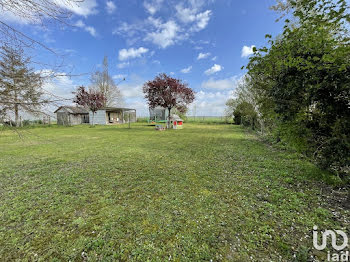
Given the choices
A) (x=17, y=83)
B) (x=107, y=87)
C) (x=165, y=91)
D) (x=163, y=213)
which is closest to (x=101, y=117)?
(x=107, y=87)

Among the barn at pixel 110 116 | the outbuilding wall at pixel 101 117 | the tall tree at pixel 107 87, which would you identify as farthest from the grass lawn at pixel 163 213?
the tall tree at pixel 107 87

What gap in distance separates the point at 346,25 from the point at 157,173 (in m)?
4.66

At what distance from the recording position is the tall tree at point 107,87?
2422 centimetres

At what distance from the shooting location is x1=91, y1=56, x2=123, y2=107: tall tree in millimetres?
24219

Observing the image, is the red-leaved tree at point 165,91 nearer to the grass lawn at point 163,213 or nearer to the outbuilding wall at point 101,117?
the grass lawn at point 163,213

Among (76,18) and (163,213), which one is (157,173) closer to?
(163,213)

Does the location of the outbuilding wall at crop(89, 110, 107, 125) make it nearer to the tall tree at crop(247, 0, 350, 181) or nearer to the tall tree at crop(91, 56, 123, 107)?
the tall tree at crop(91, 56, 123, 107)

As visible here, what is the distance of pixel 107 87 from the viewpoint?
25.4 metres

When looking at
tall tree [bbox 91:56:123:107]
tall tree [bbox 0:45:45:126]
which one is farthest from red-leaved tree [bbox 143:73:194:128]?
tall tree [bbox 91:56:123:107]

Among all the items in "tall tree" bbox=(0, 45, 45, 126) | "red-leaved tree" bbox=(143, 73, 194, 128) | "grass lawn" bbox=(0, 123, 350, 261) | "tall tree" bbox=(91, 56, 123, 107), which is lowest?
"grass lawn" bbox=(0, 123, 350, 261)

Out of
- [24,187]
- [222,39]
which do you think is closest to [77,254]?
[24,187]
